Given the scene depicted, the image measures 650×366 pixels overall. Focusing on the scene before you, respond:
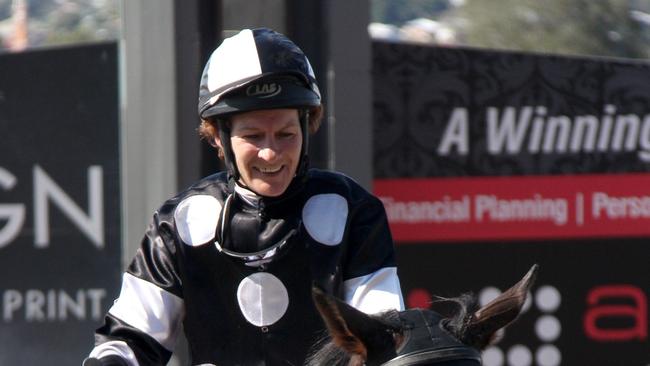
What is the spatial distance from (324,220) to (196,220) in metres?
0.26

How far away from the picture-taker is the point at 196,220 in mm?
2801

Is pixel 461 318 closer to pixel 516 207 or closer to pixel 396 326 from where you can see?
pixel 396 326

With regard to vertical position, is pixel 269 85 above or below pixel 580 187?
above

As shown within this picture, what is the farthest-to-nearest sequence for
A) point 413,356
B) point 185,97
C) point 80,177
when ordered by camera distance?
point 80,177 → point 185,97 → point 413,356

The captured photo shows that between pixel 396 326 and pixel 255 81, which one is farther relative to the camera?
pixel 255 81

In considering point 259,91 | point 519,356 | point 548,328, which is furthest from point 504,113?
point 259,91

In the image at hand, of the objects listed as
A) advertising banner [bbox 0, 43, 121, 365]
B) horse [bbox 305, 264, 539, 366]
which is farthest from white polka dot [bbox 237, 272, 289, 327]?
advertising banner [bbox 0, 43, 121, 365]

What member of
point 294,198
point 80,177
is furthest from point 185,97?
point 294,198

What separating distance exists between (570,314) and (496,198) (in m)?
0.63

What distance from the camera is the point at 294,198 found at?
2.82m

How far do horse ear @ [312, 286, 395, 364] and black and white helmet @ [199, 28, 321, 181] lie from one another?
70cm

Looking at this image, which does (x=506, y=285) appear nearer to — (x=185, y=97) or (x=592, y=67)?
(x=592, y=67)

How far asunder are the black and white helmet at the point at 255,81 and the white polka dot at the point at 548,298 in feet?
11.3

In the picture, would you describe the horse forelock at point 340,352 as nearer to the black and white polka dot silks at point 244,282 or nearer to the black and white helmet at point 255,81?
the black and white polka dot silks at point 244,282
